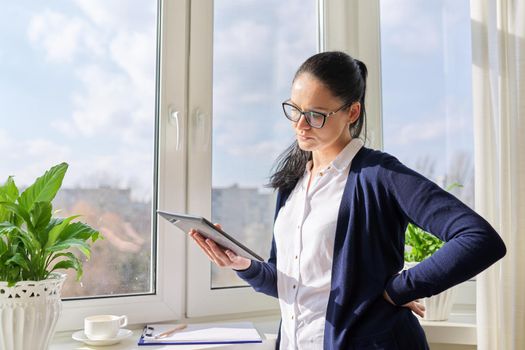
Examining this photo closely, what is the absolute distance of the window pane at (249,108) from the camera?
1.89 metres

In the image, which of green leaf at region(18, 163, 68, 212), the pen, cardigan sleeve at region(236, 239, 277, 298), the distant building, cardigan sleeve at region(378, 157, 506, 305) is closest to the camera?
cardigan sleeve at region(378, 157, 506, 305)

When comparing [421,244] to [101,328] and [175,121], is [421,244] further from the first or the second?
[101,328]

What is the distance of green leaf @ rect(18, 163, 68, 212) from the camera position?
133 cm

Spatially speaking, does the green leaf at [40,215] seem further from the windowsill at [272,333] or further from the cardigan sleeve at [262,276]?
the cardigan sleeve at [262,276]

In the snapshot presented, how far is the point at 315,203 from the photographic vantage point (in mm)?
1361

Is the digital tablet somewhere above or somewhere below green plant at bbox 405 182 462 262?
above

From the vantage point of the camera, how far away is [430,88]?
6.61 feet

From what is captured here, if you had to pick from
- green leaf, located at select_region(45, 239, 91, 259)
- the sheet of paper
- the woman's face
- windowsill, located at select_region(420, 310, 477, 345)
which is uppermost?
the woman's face

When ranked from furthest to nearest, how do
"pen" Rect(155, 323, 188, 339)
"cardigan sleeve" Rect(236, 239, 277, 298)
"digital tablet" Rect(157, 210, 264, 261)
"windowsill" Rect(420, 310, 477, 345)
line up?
"windowsill" Rect(420, 310, 477, 345)
"pen" Rect(155, 323, 188, 339)
"cardigan sleeve" Rect(236, 239, 277, 298)
"digital tablet" Rect(157, 210, 264, 261)

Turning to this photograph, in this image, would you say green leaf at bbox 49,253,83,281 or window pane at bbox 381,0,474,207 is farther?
Answer: window pane at bbox 381,0,474,207

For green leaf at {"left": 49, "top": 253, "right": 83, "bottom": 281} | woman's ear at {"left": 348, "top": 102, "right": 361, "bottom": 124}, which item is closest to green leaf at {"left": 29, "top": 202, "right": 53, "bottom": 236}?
green leaf at {"left": 49, "top": 253, "right": 83, "bottom": 281}

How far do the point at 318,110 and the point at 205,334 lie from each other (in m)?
0.80

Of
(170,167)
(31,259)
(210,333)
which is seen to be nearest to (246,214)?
(170,167)

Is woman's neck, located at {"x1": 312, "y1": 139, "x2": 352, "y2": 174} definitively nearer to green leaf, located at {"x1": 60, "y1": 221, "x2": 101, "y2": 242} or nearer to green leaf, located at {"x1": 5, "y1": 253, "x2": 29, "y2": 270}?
green leaf, located at {"x1": 60, "y1": 221, "x2": 101, "y2": 242}
